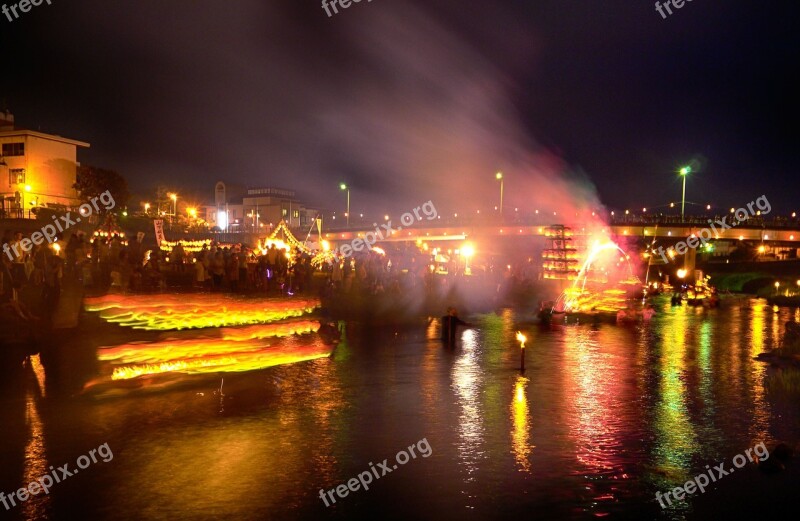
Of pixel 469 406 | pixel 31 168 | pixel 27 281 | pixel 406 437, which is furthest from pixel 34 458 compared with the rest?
pixel 31 168

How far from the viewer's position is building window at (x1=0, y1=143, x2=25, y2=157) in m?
60.9

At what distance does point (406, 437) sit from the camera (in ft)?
31.7

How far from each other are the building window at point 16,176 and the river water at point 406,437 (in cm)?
5455

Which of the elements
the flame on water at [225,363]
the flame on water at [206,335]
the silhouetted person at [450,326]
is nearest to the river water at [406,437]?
the flame on water at [225,363]

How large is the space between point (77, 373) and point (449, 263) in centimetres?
4168

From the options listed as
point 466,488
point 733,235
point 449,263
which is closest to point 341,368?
point 466,488

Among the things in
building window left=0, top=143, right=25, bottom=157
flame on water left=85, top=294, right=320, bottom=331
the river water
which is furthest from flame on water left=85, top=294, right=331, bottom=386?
building window left=0, top=143, right=25, bottom=157

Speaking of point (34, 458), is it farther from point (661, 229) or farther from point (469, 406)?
point (661, 229)

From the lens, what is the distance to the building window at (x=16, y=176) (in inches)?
2391

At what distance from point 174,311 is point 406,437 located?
1279 centimetres

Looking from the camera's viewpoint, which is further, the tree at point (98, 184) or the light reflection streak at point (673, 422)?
the tree at point (98, 184)

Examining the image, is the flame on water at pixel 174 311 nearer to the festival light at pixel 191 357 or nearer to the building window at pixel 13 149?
the festival light at pixel 191 357

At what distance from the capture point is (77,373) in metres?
13.3

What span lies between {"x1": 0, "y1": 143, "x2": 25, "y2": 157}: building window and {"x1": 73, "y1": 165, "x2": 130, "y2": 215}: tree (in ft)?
19.6
